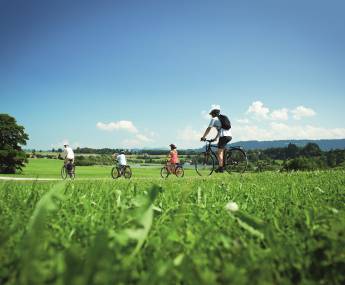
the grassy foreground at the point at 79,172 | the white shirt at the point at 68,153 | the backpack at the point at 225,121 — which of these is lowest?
the grassy foreground at the point at 79,172

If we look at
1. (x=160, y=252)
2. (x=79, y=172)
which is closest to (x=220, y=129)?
(x=160, y=252)

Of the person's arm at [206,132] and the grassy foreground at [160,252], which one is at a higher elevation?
the person's arm at [206,132]

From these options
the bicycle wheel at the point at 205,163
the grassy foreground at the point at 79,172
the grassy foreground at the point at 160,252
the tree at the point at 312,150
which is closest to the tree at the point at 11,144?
the grassy foreground at the point at 79,172

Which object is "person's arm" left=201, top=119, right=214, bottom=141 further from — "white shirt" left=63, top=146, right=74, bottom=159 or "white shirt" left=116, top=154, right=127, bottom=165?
"white shirt" left=63, top=146, right=74, bottom=159

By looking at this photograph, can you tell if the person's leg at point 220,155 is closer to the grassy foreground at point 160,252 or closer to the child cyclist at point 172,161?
the child cyclist at point 172,161

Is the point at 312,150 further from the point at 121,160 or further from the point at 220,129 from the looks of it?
the point at 220,129

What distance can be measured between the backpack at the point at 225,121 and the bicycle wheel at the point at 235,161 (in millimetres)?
1839

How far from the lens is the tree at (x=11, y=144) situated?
7031 cm

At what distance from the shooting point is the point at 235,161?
1677cm

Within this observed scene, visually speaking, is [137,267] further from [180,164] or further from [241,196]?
[180,164]

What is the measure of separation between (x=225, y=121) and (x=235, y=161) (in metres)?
2.47

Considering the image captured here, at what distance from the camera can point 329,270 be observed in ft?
4.70

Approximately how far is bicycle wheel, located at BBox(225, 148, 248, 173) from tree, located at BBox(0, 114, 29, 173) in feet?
209

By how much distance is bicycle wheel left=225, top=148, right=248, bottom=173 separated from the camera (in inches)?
659
